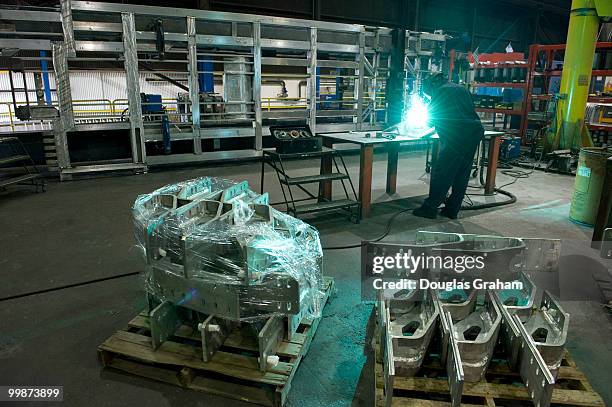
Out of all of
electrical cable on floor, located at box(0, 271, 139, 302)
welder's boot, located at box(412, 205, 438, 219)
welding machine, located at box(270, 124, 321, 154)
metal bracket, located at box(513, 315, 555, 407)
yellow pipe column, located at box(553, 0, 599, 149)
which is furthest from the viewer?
yellow pipe column, located at box(553, 0, 599, 149)

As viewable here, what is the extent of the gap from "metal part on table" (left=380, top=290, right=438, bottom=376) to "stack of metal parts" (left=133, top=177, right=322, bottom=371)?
0.51 m

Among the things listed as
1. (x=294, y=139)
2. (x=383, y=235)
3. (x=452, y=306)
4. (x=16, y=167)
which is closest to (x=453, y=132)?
(x=383, y=235)

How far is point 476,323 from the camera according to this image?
8.26ft

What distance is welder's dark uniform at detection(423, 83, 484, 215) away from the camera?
5.05m

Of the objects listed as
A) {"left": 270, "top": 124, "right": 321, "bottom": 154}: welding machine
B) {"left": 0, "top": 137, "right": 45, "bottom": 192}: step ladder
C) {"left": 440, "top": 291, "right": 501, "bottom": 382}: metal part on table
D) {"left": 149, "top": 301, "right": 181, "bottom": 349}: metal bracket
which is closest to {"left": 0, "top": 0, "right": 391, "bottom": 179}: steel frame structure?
{"left": 0, "top": 137, "right": 45, "bottom": 192}: step ladder

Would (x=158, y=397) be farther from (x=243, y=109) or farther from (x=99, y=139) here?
(x=243, y=109)

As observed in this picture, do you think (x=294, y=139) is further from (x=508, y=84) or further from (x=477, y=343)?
(x=508, y=84)

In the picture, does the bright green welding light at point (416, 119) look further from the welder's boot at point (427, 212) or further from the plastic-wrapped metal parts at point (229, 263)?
the plastic-wrapped metal parts at point (229, 263)

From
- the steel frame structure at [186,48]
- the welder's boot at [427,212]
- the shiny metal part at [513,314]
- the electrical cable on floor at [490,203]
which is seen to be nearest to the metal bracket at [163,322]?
the electrical cable on floor at [490,203]

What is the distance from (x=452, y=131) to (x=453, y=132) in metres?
0.02

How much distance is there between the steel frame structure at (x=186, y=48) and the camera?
7098mm

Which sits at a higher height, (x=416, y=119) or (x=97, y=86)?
(x=97, y=86)

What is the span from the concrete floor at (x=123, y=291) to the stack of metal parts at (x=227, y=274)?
336mm

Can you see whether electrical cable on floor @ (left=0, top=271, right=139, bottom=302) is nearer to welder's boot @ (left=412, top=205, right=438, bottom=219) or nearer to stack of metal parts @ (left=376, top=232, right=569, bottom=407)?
stack of metal parts @ (left=376, top=232, right=569, bottom=407)
